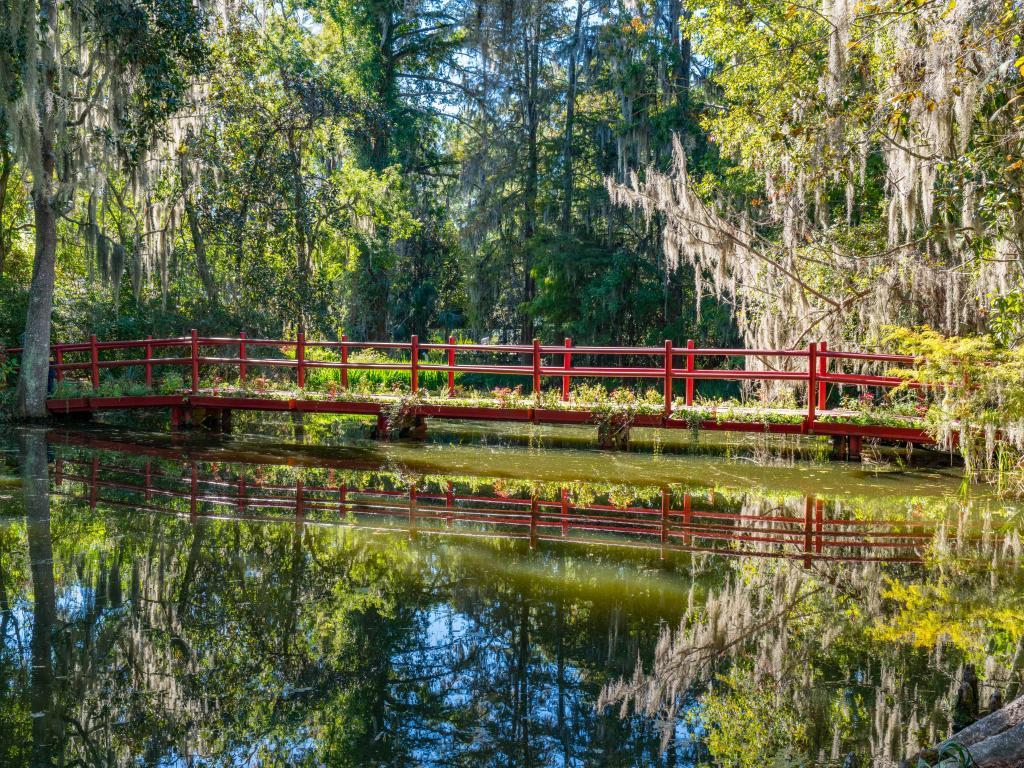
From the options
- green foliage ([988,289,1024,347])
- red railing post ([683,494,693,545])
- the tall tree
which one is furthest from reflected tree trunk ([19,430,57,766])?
green foliage ([988,289,1024,347])

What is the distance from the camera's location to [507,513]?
969 centimetres

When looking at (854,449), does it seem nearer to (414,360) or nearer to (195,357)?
(414,360)

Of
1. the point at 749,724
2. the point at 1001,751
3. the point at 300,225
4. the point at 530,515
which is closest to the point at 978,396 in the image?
the point at 530,515

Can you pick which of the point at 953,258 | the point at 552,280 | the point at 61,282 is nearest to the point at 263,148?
the point at 61,282

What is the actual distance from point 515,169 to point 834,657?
26477mm

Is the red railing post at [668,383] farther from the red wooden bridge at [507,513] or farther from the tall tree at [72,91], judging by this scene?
the tall tree at [72,91]

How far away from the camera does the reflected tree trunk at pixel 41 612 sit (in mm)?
4441

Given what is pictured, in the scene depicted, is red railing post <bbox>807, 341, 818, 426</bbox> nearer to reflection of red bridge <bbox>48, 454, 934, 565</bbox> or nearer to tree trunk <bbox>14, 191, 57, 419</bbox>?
reflection of red bridge <bbox>48, 454, 934, 565</bbox>

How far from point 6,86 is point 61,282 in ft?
35.4

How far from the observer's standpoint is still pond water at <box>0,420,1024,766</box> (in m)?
4.56

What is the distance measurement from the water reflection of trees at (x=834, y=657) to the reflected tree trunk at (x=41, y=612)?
2608 millimetres

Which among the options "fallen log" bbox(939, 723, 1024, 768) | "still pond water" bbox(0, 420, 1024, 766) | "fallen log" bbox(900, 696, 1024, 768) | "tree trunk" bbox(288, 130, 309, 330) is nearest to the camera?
"fallen log" bbox(939, 723, 1024, 768)

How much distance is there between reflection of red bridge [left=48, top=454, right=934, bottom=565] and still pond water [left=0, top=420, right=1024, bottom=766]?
1.9 inches

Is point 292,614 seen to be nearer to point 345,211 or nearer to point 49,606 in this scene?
point 49,606
